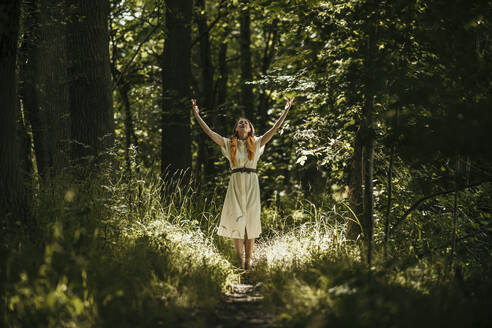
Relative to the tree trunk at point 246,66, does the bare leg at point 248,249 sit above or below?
below

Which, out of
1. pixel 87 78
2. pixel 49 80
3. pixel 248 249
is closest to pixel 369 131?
pixel 248 249

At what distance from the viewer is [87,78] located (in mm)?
7062

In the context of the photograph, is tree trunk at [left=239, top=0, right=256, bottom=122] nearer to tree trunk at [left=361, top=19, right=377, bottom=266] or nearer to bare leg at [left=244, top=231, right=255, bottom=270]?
bare leg at [left=244, top=231, right=255, bottom=270]

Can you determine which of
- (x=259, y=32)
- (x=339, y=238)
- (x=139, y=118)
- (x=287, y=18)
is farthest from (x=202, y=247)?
(x=259, y=32)

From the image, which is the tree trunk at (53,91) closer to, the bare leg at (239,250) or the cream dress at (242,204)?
the cream dress at (242,204)

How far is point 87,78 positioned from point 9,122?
98.9 inches

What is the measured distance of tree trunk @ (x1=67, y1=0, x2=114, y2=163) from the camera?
23.1ft

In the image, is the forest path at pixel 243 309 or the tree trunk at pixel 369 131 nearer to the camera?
the forest path at pixel 243 309

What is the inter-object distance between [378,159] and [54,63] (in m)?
7.52

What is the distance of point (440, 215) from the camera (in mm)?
6793

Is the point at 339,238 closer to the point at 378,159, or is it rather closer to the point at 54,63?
the point at 378,159

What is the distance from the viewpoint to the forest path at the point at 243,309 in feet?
13.2

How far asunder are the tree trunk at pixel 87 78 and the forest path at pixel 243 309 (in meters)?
3.37

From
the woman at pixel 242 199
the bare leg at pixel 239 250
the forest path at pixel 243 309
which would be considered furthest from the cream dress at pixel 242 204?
the forest path at pixel 243 309
